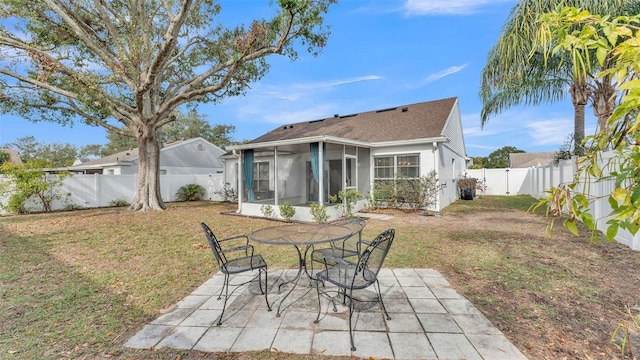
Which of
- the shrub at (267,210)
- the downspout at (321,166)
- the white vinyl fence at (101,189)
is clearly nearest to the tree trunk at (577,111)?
the downspout at (321,166)

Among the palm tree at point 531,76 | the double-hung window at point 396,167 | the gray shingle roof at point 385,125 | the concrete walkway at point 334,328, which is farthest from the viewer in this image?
the gray shingle roof at point 385,125

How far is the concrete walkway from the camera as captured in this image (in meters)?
2.52

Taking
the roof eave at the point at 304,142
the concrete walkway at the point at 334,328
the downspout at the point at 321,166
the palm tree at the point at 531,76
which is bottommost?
the concrete walkway at the point at 334,328

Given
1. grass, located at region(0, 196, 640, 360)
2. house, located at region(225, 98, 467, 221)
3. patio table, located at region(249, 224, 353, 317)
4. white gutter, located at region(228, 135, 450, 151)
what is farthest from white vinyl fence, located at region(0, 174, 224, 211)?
patio table, located at region(249, 224, 353, 317)

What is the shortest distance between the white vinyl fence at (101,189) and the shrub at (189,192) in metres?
0.27

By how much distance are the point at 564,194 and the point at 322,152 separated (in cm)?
791

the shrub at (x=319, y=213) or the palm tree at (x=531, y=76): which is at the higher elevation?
the palm tree at (x=531, y=76)

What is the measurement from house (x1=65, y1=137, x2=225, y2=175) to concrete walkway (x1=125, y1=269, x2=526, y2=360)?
1557 cm

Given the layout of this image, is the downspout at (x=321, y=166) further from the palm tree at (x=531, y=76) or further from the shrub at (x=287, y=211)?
the palm tree at (x=531, y=76)

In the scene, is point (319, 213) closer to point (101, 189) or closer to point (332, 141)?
point (332, 141)

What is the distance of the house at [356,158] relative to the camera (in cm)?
1003

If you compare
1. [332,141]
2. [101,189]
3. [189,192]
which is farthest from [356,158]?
[101,189]

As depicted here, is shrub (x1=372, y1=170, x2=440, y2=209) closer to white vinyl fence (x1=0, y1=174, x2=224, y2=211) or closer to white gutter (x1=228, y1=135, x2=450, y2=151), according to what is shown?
white gutter (x1=228, y1=135, x2=450, y2=151)

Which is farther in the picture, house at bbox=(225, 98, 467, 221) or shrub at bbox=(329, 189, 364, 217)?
house at bbox=(225, 98, 467, 221)
